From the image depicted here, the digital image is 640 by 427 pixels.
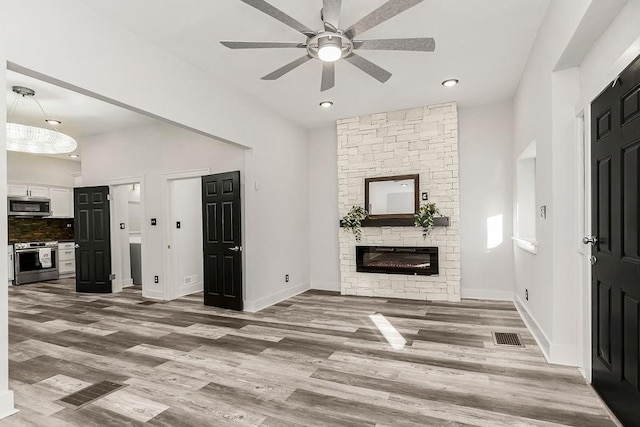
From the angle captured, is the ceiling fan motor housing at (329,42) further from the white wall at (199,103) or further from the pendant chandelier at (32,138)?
the pendant chandelier at (32,138)

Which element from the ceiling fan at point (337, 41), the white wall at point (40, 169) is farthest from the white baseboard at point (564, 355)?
the white wall at point (40, 169)

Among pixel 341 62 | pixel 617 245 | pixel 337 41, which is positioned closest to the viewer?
pixel 617 245

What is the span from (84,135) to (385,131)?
5.63 metres

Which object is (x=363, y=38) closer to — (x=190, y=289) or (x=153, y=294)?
(x=190, y=289)

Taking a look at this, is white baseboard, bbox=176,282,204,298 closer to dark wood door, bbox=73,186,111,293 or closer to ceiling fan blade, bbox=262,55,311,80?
dark wood door, bbox=73,186,111,293

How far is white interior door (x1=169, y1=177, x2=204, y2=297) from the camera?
5.84 metres

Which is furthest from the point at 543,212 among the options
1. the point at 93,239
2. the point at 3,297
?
the point at 93,239

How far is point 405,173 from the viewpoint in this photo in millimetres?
5496

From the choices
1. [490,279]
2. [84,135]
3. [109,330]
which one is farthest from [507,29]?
[84,135]

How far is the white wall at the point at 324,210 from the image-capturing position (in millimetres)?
6195

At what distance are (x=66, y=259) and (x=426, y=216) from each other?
830 centimetres

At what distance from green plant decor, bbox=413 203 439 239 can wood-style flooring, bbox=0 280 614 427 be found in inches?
47.9

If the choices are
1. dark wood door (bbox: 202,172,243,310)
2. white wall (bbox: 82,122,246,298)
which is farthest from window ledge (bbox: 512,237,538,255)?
white wall (bbox: 82,122,246,298)

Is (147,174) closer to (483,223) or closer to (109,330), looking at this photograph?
(109,330)
